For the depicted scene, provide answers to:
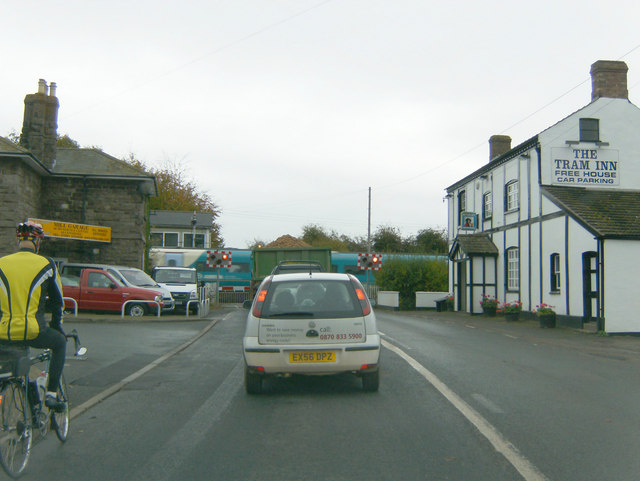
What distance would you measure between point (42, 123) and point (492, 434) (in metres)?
25.9

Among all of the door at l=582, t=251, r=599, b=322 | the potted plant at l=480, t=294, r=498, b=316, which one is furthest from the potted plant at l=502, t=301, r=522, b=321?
the door at l=582, t=251, r=599, b=322

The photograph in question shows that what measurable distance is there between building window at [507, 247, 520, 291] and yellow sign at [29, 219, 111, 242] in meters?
17.3

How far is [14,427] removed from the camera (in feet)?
15.2

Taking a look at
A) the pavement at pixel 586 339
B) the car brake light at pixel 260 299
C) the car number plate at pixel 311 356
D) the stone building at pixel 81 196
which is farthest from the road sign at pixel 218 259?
the car number plate at pixel 311 356

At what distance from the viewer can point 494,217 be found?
1172 inches

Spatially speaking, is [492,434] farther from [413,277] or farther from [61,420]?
[413,277]

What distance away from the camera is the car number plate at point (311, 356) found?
778 centimetres

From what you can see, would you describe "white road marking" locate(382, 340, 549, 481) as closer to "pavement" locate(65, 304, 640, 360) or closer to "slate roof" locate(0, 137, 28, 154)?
"pavement" locate(65, 304, 640, 360)

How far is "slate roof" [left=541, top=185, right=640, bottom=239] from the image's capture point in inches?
784

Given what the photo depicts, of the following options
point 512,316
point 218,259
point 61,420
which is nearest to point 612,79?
point 512,316

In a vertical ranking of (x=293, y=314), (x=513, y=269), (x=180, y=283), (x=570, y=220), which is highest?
(x=570, y=220)

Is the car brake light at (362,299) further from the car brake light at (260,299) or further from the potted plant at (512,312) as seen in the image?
the potted plant at (512,312)

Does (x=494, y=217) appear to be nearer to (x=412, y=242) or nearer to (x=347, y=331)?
(x=347, y=331)

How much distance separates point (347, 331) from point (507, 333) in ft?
40.6
